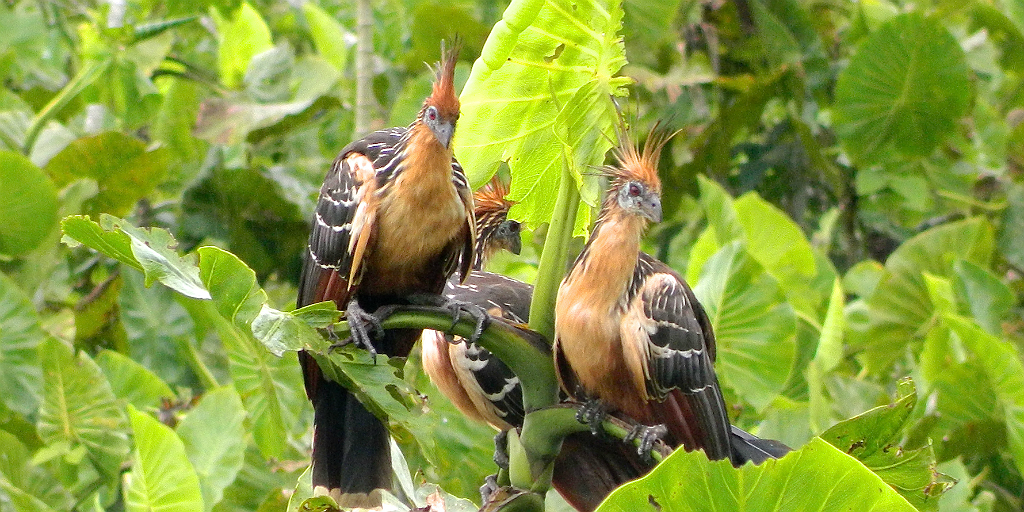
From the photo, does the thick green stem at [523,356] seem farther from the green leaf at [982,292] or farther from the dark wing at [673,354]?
the green leaf at [982,292]

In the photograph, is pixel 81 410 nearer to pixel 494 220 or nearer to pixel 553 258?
pixel 494 220

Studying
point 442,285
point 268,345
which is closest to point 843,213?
point 442,285

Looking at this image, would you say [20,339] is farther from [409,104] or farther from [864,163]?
[864,163]

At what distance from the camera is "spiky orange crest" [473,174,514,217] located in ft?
10.5

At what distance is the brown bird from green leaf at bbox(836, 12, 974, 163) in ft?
7.85

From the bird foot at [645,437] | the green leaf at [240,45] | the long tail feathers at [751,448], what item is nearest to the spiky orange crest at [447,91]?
the bird foot at [645,437]

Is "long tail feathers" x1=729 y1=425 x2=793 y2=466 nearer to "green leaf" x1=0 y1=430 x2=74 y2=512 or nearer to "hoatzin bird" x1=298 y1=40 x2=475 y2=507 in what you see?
"hoatzin bird" x1=298 y1=40 x2=475 y2=507

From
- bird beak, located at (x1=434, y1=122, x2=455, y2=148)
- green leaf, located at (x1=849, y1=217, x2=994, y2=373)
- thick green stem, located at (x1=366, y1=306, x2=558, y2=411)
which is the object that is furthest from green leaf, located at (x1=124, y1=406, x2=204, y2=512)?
green leaf, located at (x1=849, y1=217, x2=994, y2=373)

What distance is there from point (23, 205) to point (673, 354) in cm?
223

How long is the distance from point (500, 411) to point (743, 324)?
859 mm

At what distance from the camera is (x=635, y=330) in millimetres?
2330

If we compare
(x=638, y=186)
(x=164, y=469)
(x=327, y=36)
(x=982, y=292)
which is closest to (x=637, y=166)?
(x=638, y=186)

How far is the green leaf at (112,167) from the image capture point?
3701 mm

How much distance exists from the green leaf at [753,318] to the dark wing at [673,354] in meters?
0.78
